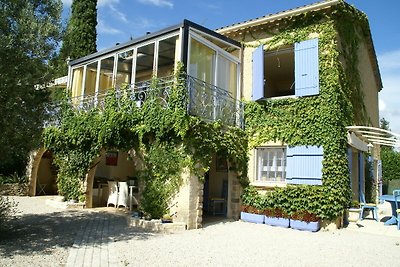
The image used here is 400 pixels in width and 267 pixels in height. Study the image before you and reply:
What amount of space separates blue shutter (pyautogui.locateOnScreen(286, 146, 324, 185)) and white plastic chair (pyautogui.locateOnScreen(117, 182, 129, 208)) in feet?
19.8

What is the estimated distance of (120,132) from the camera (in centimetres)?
1162

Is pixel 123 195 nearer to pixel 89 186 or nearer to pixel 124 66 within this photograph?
pixel 89 186

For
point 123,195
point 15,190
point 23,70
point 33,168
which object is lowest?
point 15,190

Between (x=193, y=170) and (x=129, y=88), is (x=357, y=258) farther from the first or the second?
(x=129, y=88)

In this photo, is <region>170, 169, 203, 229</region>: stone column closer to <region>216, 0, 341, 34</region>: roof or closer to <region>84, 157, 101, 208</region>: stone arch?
<region>84, 157, 101, 208</region>: stone arch

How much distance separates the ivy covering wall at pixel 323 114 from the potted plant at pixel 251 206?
0.49m

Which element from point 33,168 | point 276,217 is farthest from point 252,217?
point 33,168

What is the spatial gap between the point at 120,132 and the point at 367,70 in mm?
11900

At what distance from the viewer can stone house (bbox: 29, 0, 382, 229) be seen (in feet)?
35.7

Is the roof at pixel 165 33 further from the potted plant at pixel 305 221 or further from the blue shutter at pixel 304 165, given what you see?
the potted plant at pixel 305 221

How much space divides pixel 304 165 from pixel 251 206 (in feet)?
7.57

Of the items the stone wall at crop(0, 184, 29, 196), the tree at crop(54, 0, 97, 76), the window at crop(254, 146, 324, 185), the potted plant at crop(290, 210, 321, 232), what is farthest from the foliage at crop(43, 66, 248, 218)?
the tree at crop(54, 0, 97, 76)

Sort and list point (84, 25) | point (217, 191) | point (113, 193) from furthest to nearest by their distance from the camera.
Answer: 1. point (84, 25)
2. point (217, 191)
3. point (113, 193)

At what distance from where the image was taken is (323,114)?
1104cm
